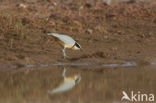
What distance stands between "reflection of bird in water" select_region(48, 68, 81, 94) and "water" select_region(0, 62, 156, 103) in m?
0.02

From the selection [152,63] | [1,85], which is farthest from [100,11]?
[1,85]

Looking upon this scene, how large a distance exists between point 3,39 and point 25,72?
2034mm

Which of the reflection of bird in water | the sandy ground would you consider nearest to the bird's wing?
the reflection of bird in water

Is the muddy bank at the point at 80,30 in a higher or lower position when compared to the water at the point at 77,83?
higher

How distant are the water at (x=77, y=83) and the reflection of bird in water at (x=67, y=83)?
0.02 metres

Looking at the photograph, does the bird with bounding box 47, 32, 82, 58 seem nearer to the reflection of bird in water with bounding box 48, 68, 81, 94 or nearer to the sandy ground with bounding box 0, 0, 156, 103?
the sandy ground with bounding box 0, 0, 156, 103

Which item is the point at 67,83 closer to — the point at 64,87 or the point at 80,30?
the point at 64,87

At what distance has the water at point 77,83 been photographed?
8.12 meters

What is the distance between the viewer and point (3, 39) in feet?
40.3

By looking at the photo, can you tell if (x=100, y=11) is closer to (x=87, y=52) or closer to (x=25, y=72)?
(x=87, y=52)

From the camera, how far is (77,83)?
9.53 metres

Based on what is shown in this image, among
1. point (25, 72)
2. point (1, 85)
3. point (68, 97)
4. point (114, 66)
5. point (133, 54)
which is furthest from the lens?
point (133, 54)

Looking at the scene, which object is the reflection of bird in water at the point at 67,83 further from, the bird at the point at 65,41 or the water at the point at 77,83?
the bird at the point at 65,41

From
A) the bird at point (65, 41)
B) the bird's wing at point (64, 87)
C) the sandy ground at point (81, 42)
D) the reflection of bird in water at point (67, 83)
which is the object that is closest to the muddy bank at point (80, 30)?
the sandy ground at point (81, 42)
